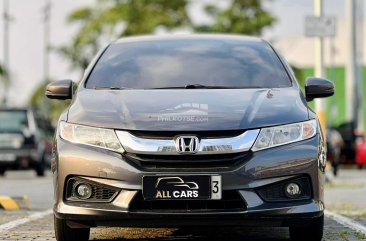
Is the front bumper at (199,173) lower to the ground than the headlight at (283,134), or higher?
lower

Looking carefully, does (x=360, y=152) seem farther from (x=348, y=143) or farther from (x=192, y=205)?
(x=192, y=205)

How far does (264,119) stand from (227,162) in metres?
0.42

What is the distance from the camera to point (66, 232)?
24.4 ft

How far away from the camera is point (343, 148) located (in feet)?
103

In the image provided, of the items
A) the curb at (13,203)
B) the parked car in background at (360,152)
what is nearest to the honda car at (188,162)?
the curb at (13,203)

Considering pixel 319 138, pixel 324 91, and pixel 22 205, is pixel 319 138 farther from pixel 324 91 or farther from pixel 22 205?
pixel 22 205

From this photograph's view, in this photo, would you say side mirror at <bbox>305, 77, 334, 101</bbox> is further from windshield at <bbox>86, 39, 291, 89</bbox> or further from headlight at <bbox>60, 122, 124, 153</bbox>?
headlight at <bbox>60, 122, 124, 153</bbox>

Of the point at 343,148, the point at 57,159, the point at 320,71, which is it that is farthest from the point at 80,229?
the point at 343,148

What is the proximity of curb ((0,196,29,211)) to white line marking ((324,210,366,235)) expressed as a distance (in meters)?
3.24

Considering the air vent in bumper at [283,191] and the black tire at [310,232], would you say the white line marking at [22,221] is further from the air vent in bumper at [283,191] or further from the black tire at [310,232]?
the air vent in bumper at [283,191]

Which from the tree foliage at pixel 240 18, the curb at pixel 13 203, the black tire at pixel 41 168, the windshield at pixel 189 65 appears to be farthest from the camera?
the tree foliage at pixel 240 18

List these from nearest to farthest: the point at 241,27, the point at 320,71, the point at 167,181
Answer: the point at 167,181 < the point at 320,71 < the point at 241,27

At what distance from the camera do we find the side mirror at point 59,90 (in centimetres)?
813

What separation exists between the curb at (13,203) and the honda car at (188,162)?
160 inches
